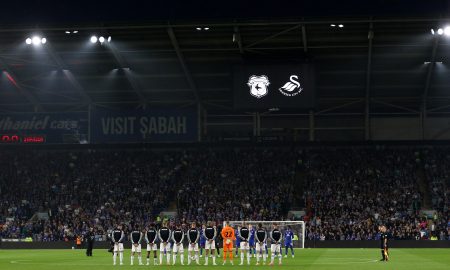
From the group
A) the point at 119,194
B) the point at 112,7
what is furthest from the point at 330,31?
the point at 119,194

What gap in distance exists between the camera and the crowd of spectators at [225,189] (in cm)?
6240

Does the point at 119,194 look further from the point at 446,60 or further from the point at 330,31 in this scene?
the point at 446,60

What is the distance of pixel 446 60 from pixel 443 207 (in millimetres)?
12803

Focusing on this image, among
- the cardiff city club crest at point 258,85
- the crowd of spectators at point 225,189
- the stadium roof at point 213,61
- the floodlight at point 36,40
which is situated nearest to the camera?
the stadium roof at point 213,61

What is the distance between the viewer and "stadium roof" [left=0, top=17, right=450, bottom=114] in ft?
181

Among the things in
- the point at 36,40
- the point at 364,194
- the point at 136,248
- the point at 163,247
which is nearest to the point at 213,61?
the point at 36,40

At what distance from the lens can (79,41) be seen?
2292 inches

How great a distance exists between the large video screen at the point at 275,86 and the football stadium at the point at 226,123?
8cm

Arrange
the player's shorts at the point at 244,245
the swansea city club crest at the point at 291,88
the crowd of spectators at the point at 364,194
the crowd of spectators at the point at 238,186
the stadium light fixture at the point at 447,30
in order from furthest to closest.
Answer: the crowd of spectators at the point at 238,186 → the crowd of spectators at the point at 364,194 → the swansea city club crest at the point at 291,88 → the stadium light fixture at the point at 447,30 → the player's shorts at the point at 244,245

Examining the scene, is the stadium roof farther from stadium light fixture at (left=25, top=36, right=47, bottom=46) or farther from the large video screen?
the large video screen

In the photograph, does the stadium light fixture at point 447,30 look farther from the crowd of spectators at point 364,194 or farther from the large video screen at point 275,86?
the crowd of spectators at point 364,194

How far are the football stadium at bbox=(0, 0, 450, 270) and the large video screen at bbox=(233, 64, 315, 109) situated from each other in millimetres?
84

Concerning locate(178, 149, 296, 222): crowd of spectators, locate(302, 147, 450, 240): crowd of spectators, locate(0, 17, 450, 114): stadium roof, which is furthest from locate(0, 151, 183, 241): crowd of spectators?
locate(302, 147, 450, 240): crowd of spectators

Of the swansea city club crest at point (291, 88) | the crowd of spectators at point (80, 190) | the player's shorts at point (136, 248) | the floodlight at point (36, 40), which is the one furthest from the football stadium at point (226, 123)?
the player's shorts at point (136, 248)
